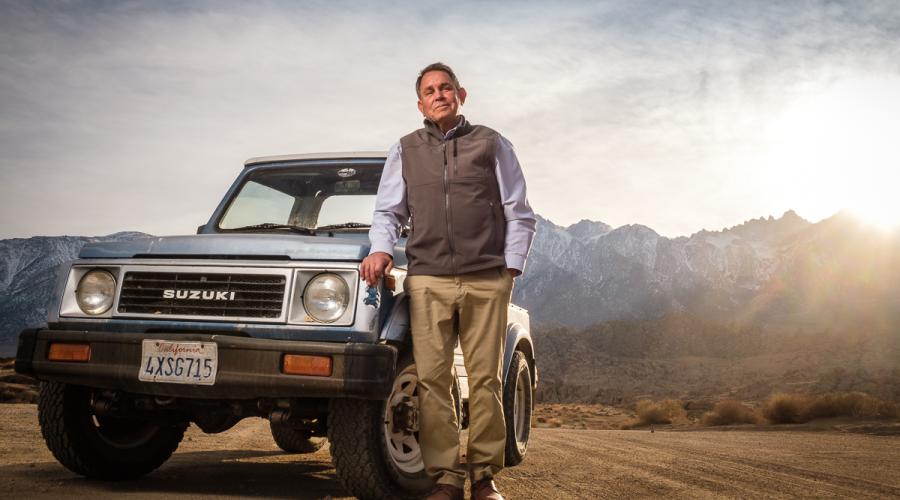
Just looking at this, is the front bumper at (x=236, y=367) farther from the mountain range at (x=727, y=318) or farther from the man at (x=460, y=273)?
the mountain range at (x=727, y=318)

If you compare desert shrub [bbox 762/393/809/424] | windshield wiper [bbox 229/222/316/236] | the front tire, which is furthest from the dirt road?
desert shrub [bbox 762/393/809/424]

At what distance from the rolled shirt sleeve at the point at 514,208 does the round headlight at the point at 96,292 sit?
85.6 inches

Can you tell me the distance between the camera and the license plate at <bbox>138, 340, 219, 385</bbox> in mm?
3808

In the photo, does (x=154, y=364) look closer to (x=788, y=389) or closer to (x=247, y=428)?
(x=247, y=428)

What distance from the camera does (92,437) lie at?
14.8 feet

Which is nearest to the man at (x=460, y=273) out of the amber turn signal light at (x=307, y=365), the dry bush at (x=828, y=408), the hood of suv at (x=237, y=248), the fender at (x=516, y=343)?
the hood of suv at (x=237, y=248)

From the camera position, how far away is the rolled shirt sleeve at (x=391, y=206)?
158 inches

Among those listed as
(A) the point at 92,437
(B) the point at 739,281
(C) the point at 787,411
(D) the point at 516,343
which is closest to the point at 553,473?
(D) the point at 516,343

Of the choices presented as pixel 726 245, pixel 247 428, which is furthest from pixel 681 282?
pixel 247 428

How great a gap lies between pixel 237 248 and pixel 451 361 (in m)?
1.27

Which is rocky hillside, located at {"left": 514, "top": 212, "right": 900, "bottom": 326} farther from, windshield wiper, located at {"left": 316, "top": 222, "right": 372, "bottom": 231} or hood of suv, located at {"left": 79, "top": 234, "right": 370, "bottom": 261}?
hood of suv, located at {"left": 79, "top": 234, "right": 370, "bottom": 261}

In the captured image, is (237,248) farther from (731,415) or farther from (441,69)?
(731,415)

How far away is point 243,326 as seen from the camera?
3.92m

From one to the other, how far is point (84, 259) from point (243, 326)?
1.16 meters
